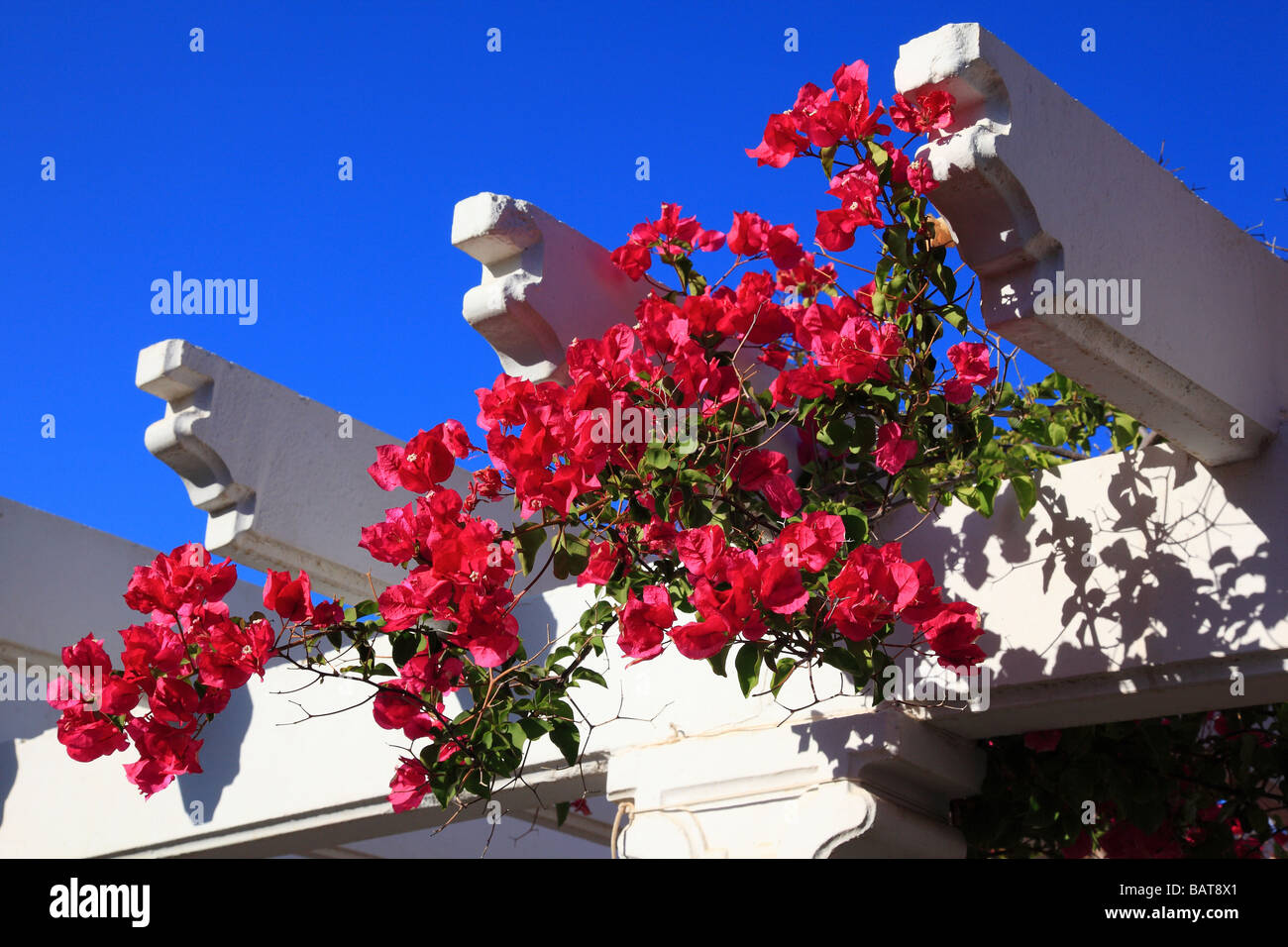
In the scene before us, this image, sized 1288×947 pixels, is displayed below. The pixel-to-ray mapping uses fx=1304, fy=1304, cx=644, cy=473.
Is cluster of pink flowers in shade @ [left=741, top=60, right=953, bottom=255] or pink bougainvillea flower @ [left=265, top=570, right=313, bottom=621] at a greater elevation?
cluster of pink flowers in shade @ [left=741, top=60, right=953, bottom=255]

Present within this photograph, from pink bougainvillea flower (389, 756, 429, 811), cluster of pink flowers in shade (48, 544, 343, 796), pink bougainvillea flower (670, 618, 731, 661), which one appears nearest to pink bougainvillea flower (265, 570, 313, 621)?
cluster of pink flowers in shade (48, 544, 343, 796)

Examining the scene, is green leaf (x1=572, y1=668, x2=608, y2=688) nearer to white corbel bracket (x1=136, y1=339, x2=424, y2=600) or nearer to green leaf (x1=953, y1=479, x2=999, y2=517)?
green leaf (x1=953, y1=479, x2=999, y2=517)

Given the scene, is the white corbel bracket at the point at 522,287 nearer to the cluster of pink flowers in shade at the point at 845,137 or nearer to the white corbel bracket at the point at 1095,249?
the cluster of pink flowers in shade at the point at 845,137

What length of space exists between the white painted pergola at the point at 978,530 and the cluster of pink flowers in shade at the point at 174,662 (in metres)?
0.75

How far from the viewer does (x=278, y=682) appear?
383 centimetres

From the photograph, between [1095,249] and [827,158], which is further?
[827,158]

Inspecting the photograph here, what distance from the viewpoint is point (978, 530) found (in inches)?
108

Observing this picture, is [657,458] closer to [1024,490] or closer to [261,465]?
[1024,490]

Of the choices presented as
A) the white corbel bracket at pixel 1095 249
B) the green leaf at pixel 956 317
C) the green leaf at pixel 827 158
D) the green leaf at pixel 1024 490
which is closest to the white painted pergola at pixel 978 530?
the white corbel bracket at pixel 1095 249

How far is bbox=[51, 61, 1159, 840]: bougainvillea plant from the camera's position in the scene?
6.96 feet

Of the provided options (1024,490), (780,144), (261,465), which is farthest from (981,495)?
(261,465)

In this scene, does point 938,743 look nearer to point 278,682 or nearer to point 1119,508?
point 1119,508

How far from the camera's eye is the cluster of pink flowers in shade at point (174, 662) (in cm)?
229

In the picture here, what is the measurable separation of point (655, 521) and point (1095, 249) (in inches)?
33.9
